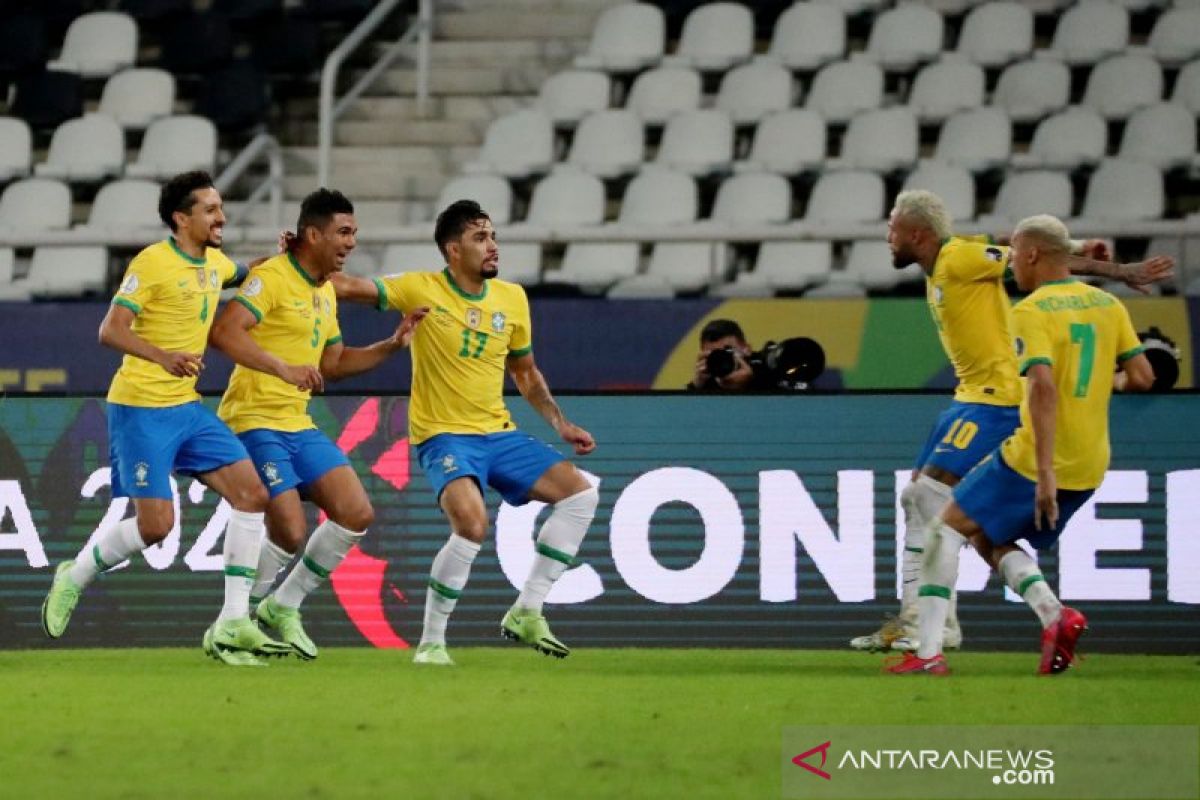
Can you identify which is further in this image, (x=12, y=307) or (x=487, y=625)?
(x=12, y=307)

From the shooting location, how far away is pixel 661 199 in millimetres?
15750

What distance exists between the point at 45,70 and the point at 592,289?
6024 mm

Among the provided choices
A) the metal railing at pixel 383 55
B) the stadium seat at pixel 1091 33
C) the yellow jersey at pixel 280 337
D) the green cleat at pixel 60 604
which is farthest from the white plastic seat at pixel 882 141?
the green cleat at pixel 60 604

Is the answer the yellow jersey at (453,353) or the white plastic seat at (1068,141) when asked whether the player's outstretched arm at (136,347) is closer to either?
the yellow jersey at (453,353)

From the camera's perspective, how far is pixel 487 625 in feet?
37.9

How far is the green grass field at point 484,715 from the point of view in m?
5.89

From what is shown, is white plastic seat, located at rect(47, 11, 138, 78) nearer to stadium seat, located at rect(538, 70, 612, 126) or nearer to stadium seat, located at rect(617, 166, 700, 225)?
stadium seat, located at rect(538, 70, 612, 126)

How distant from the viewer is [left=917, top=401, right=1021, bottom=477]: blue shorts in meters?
10.0

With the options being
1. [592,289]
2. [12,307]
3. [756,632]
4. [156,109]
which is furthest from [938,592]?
[156,109]

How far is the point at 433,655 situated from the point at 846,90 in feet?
25.6

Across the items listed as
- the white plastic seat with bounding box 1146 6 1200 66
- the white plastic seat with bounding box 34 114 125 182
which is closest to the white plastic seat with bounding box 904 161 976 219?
the white plastic seat with bounding box 1146 6 1200 66

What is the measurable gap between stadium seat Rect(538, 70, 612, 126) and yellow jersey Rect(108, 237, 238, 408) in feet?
24.6

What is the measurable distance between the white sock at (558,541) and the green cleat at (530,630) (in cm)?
9

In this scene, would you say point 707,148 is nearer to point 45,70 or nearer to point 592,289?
point 592,289
